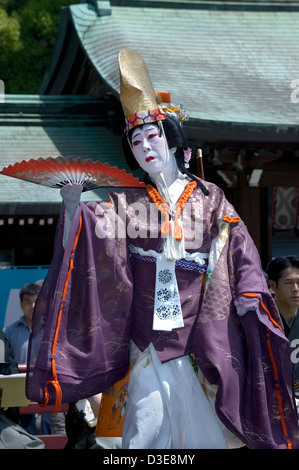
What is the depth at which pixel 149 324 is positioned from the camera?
421 cm

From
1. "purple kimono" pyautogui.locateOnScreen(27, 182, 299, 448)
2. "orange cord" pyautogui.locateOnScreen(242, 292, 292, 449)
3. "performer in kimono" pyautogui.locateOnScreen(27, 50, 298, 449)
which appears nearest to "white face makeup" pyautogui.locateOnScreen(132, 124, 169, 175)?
"performer in kimono" pyautogui.locateOnScreen(27, 50, 298, 449)

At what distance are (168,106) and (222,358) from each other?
4.56 ft

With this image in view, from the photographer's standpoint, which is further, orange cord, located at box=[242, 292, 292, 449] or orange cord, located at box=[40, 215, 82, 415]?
orange cord, located at box=[242, 292, 292, 449]

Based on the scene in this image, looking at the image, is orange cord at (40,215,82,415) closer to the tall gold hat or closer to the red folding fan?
the red folding fan

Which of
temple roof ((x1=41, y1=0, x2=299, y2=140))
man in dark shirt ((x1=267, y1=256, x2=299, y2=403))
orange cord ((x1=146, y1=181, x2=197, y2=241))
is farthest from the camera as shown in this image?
temple roof ((x1=41, y1=0, x2=299, y2=140))

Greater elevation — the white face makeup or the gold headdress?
the gold headdress

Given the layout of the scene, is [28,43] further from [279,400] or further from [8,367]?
[279,400]

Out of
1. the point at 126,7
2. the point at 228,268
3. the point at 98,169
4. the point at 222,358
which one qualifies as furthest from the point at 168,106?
the point at 126,7

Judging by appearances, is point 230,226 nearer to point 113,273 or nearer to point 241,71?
point 113,273

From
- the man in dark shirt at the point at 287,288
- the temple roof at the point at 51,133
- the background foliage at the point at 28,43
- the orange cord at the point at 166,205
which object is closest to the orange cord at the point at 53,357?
the orange cord at the point at 166,205

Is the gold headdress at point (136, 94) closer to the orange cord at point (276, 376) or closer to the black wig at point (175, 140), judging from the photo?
the black wig at point (175, 140)

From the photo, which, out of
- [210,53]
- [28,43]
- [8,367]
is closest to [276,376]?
[8,367]

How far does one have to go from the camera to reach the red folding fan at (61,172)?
13.6 ft

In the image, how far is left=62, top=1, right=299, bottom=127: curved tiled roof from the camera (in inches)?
368
